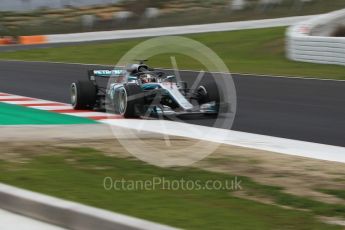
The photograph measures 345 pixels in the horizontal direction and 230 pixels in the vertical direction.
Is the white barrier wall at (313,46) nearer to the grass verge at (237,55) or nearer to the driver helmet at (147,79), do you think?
the grass verge at (237,55)

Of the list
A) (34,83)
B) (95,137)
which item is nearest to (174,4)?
(34,83)

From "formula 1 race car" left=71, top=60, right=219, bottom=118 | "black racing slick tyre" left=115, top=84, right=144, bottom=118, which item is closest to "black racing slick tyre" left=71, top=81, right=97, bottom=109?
"formula 1 race car" left=71, top=60, right=219, bottom=118

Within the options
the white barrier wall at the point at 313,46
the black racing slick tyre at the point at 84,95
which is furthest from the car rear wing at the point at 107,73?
the white barrier wall at the point at 313,46

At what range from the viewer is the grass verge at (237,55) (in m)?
20.9

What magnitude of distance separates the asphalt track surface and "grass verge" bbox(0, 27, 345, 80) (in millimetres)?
2231

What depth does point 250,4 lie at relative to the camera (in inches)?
1788

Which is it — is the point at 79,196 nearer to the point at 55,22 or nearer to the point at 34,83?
the point at 34,83

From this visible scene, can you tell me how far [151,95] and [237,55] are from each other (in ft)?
49.5

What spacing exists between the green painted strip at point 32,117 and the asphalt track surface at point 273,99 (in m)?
1.77

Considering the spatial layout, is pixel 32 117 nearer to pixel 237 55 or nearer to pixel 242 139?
pixel 242 139

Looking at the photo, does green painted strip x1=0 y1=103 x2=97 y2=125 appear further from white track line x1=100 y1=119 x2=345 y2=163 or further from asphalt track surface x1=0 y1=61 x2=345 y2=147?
asphalt track surface x1=0 y1=61 x2=345 y2=147

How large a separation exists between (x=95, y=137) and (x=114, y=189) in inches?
126

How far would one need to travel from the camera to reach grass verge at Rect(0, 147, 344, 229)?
520 centimetres

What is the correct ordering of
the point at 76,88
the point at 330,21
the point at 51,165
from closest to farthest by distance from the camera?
the point at 51,165
the point at 76,88
the point at 330,21
